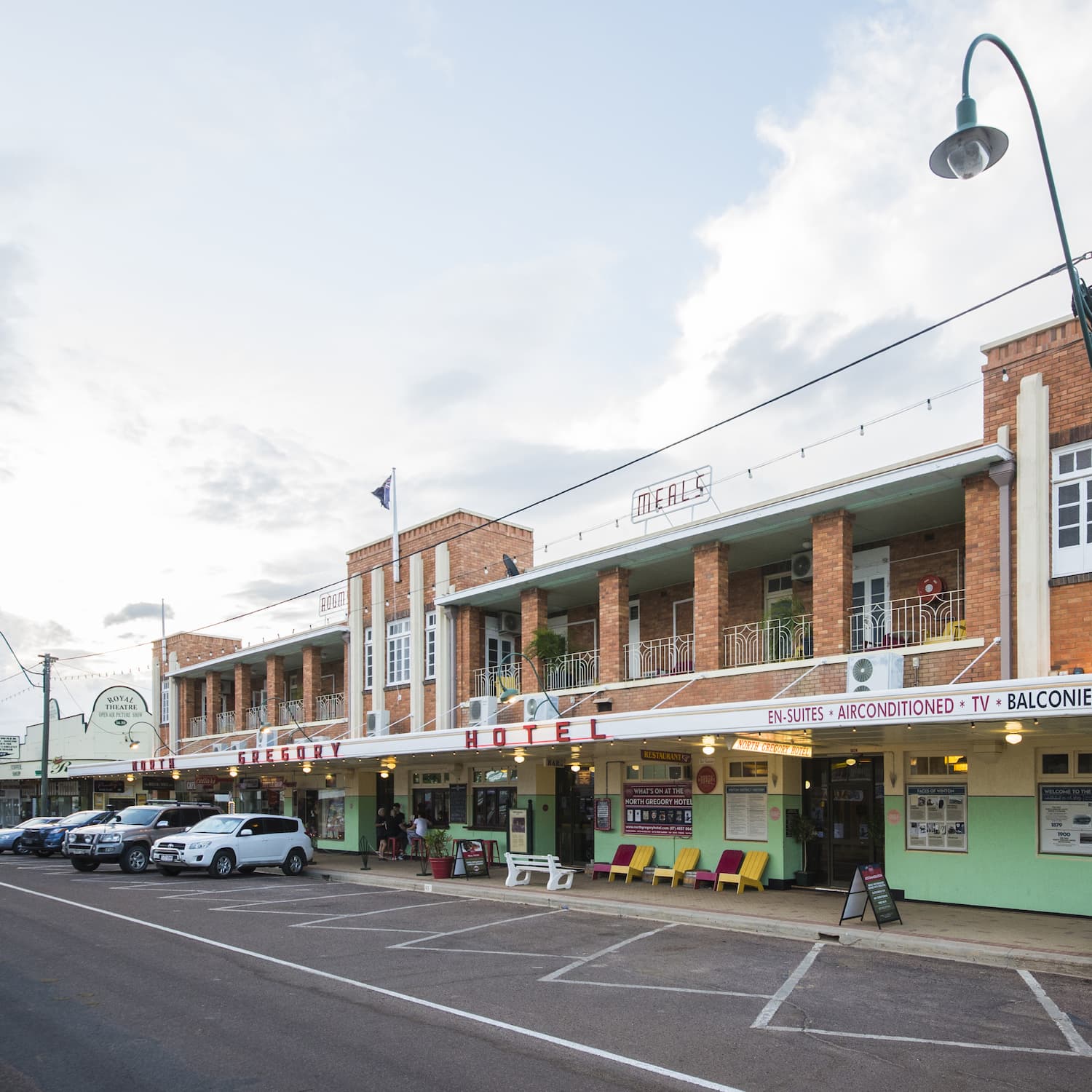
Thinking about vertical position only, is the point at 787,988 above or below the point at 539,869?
above

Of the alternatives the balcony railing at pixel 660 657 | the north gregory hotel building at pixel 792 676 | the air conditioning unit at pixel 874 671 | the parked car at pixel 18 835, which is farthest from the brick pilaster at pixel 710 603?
the parked car at pixel 18 835

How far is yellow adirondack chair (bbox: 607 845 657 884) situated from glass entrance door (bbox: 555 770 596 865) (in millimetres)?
2972

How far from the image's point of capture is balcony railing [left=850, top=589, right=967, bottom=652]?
720 inches

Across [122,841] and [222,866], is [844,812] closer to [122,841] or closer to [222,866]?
[222,866]

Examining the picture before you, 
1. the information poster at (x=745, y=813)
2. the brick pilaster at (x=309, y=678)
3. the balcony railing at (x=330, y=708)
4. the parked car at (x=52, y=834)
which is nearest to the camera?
the information poster at (x=745, y=813)

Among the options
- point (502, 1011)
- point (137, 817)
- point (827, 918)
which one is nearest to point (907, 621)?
point (827, 918)

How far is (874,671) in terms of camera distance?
16.8 meters

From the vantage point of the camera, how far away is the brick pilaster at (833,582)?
18.3 meters

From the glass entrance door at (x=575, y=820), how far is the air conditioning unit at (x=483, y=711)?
96.4 inches

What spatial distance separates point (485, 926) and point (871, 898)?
5858mm

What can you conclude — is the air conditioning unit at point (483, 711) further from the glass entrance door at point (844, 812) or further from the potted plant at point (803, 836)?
the potted plant at point (803, 836)

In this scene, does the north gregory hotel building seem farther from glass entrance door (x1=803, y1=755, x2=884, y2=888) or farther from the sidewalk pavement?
the sidewalk pavement

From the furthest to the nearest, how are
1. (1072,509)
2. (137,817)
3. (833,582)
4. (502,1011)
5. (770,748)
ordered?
(137,817) → (833,582) → (770,748) → (1072,509) → (502,1011)

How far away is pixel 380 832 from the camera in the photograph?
2962 centimetres
